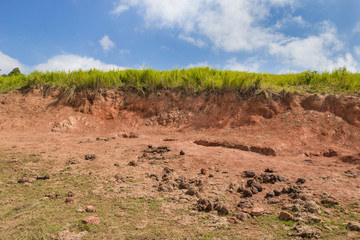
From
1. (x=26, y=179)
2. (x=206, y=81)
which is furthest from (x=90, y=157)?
(x=206, y=81)

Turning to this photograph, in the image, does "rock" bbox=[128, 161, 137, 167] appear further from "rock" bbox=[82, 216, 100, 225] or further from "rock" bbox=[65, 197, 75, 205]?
"rock" bbox=[82, 216, 100, 225]

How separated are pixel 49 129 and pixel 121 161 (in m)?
3.77

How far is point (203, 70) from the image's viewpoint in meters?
7.32

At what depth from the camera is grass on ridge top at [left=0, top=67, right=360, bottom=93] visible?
20.6 ft

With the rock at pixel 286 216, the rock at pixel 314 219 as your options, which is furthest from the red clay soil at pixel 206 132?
the rock at pixel 314 219

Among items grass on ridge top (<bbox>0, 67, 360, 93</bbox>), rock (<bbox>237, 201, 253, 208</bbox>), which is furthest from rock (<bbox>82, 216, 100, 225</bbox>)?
grass on ridge top (<bbox>0, 67, 360, 93</bbox>)

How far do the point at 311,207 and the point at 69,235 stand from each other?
2.09 metres

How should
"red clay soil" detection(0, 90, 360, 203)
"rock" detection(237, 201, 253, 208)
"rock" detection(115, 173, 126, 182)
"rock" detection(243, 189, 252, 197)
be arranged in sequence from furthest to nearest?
"red clay soil" detection(0, 90, 360, 203) → "rock" detection(115, 173, 126, 182) → "rock" detection(243, 189, 252, 197) → "rock" detection(237, 201, 253, 208)

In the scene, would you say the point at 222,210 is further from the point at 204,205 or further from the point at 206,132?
the point at 206,132

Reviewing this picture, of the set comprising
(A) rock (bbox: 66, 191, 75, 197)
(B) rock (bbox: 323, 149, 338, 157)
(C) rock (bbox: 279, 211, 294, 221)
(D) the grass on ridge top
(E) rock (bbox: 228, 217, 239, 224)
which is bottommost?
(A) rock (bbox: 66, 191, 75, 197)

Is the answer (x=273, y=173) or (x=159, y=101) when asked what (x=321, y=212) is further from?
(x=159, y=101)

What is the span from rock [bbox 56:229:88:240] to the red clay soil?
1.48 m

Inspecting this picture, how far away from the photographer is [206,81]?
6.62 metres

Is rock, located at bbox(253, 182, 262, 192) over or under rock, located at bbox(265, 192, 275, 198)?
over
